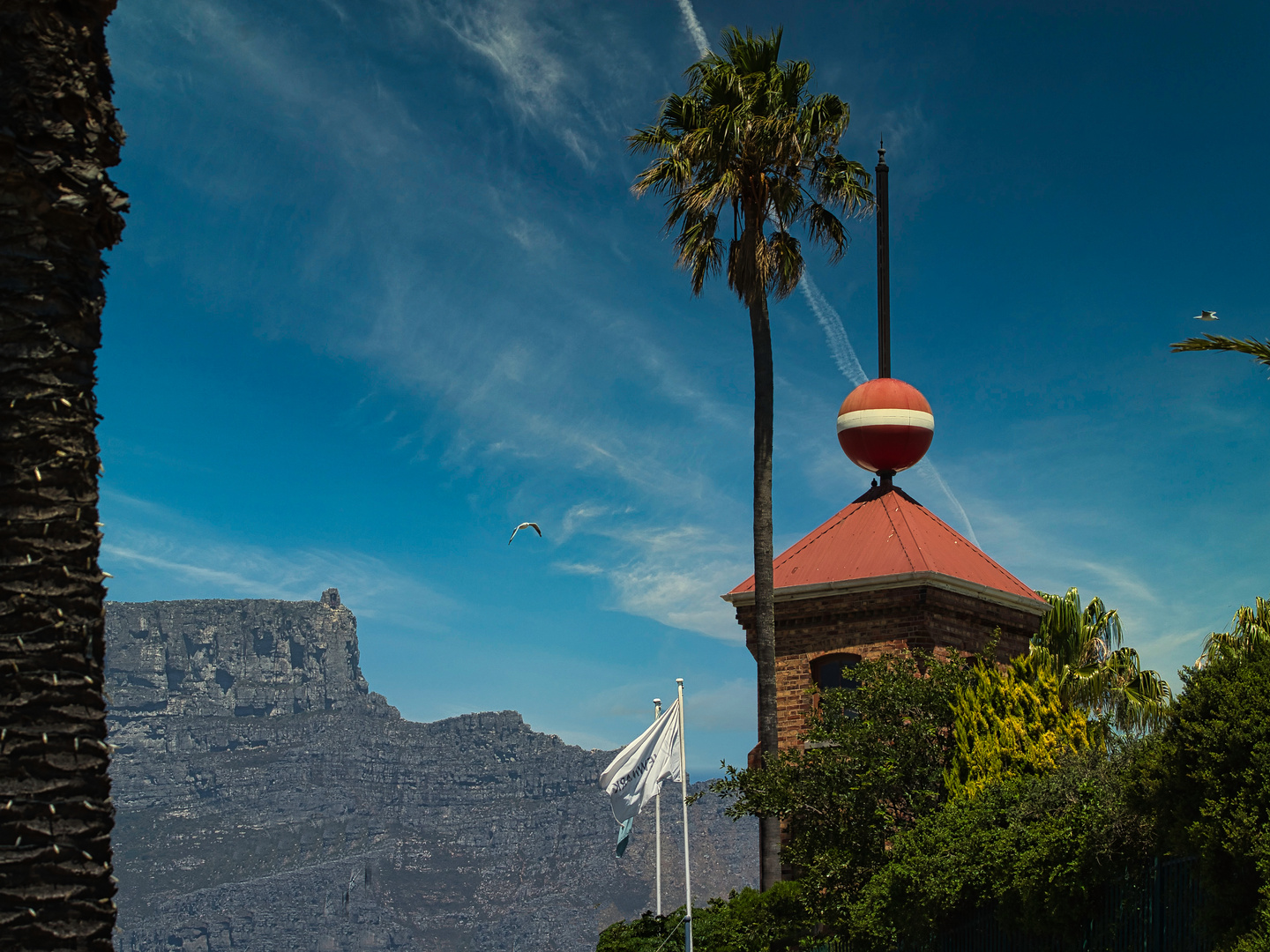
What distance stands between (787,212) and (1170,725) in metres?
13.0

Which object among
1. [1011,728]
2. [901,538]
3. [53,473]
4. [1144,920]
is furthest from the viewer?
[901,538]

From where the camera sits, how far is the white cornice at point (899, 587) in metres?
22.3

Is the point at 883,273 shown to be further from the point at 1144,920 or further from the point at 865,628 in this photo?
the point at 1144,920

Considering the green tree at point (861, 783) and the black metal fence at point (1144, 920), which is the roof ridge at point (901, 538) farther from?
the black metal fence at point (1144, 920)

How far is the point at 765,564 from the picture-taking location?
20.8 meters

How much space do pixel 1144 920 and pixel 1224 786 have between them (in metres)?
2.47

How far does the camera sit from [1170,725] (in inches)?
480

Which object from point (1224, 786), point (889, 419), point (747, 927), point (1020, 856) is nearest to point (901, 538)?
point (889, 419)

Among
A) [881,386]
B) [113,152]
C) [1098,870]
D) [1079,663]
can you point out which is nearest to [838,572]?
[881,386]

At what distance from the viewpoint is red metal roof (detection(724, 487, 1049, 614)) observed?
22859 mm

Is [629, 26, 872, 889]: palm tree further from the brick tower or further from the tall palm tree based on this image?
the tall palm tree

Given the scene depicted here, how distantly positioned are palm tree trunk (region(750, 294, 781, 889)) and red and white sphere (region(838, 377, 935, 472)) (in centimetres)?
407

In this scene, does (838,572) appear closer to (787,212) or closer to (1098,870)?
(787,212)

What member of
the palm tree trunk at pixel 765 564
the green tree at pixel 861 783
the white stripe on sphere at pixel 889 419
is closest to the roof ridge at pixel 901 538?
the white stripe on sphere at pixel 889 419
